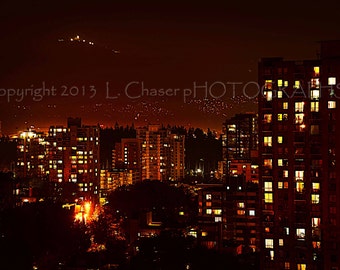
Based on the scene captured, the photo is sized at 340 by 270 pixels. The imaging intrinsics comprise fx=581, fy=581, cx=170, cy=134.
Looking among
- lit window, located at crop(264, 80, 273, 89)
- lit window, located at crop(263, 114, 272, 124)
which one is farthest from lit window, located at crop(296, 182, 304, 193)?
lit window, located at crop(264, 80, 273, 89)

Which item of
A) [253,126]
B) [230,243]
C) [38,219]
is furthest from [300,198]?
[253,126]

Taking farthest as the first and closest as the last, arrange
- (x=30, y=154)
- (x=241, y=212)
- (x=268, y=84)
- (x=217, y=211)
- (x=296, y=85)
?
(x=30, y=154)
(x=217, y=211)
(x=241, y=212)
(x=268, y=84)
(x=296, y=85)

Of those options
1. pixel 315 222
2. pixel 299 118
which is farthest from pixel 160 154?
pixel 315 222

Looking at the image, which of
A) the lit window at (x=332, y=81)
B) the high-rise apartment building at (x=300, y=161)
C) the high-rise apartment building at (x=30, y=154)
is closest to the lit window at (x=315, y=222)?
the high-rise apartment building at (x=300, y=161)

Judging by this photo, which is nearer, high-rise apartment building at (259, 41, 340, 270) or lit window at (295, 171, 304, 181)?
high-rise apartment building at (259, 41, 340, 270)

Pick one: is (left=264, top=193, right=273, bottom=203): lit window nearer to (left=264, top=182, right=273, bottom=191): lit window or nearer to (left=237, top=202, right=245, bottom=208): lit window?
(left=264, top=182, right=273, bottom=191): lit window

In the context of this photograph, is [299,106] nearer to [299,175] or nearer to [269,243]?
[299,175]

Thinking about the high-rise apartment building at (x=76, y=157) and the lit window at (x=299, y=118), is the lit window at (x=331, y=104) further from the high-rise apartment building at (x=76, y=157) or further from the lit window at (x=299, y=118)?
the high-rise apartment building at (x=76, y=157)

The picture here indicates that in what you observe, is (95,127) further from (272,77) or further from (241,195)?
(272,77)

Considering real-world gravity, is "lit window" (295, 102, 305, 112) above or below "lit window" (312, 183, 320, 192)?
above
